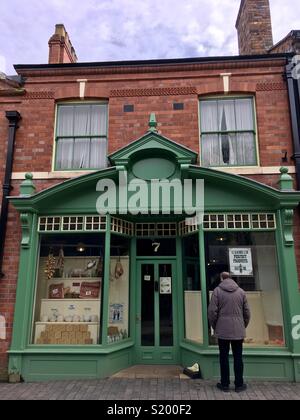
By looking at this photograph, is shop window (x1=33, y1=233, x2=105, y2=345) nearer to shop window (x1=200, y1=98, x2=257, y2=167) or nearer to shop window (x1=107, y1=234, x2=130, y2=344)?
shop window (x1=107, y1=234, x2=130, y2=344)

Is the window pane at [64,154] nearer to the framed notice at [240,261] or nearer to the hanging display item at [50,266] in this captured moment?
the hanging display item at [50,266]

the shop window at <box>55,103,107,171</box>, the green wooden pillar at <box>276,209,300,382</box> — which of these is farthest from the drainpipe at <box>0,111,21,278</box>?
the green wooden pillar at <box>276,209,300,382</box>

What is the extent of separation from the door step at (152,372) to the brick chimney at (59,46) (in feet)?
27.3

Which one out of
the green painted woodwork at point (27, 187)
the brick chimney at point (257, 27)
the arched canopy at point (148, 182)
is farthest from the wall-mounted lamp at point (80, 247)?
the brick chimney at point (257, 27)

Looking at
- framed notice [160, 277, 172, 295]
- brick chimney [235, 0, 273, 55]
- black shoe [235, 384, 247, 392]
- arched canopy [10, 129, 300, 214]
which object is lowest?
black shoe [235, 384, 247, 392]

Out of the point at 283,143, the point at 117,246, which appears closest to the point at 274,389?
the point at 117,246

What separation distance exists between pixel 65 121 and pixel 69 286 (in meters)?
4.06

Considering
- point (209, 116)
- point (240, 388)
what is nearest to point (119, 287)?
point (240, 388)

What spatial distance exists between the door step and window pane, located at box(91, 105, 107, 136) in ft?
17.9

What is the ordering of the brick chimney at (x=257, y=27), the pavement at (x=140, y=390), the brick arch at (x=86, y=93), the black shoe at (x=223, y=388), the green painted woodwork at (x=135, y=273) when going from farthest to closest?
the brick chimney at (x=257, y=27), the brick arch at (x=86, y=93), the green painted woodwork at (x=135, y=273), the black shoe at (x=223, y=388), the pavement at (x=140, y=390)

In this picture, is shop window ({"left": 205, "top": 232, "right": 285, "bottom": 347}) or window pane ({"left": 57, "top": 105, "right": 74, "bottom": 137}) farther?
window pane ({"left": 57, "top": 105, "right": 74, "bottom": 137})

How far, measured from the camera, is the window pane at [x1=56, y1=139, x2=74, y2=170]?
25.8 feet

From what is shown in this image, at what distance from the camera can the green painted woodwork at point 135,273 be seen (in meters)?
6.28

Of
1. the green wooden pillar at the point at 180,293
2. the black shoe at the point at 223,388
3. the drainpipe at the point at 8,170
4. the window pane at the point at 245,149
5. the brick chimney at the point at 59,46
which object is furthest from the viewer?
the brick chimney at the point at 59,46
